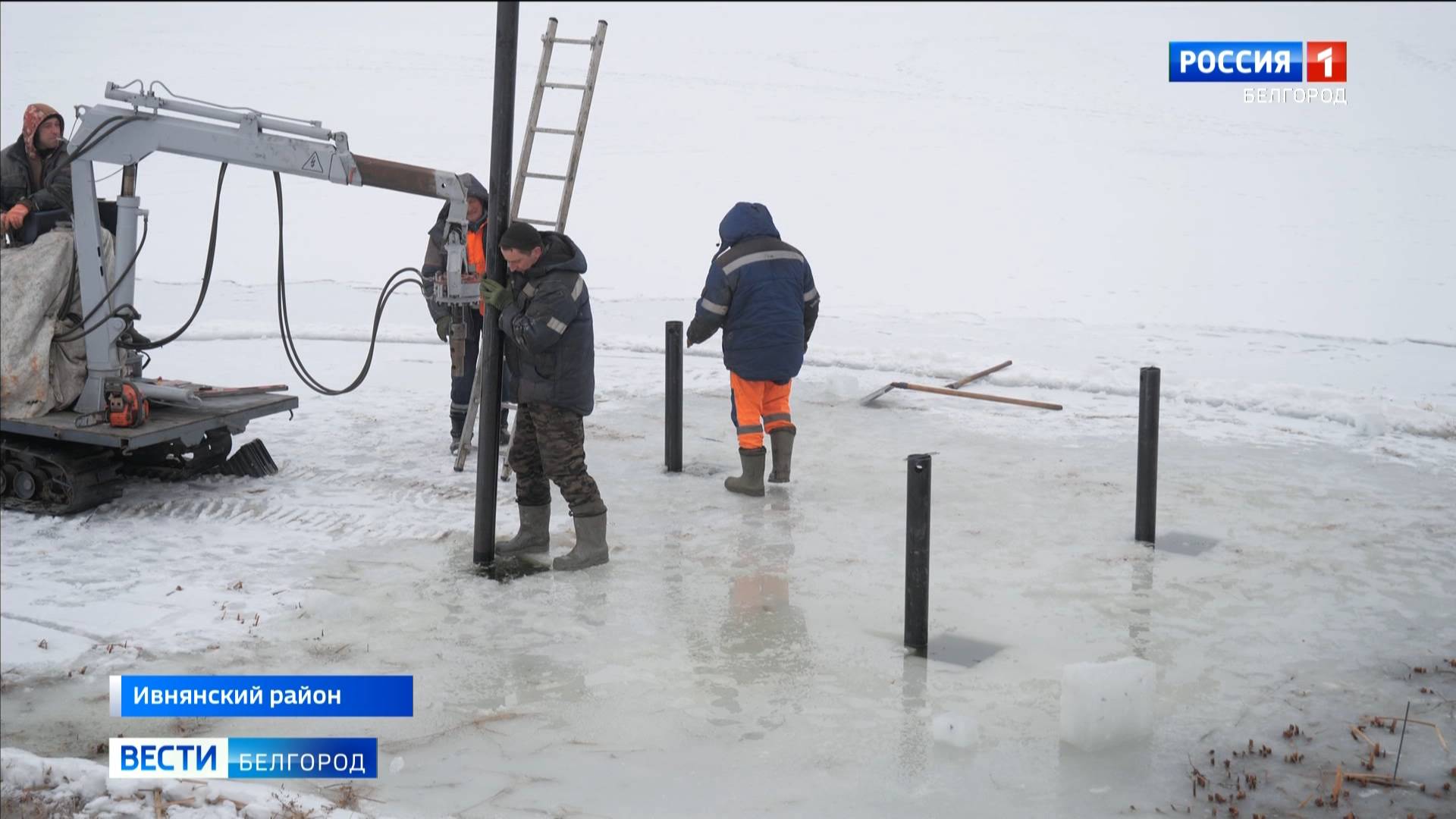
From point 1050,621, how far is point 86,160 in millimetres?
5430

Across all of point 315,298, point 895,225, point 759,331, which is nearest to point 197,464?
point 759,331

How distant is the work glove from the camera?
7227 mm

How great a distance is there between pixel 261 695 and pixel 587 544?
1.85 meters

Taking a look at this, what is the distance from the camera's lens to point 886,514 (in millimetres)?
7379

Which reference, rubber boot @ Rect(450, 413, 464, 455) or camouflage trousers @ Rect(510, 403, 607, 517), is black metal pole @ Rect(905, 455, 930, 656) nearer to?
camouflage trousers @ Rect(510, 403, 607, 517)

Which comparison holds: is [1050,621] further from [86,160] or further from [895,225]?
[895,225]

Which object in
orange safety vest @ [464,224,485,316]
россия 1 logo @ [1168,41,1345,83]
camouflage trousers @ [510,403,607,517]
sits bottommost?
camouflage trousers @ [510,403,607,517]

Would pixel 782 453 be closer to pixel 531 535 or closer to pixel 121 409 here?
pixel 531 535

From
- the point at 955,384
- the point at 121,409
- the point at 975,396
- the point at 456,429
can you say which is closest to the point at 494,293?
the point at 121,409

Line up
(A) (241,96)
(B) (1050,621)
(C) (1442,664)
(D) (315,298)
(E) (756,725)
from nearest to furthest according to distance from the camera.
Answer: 1. (E) (756,725)
2. (C) (1442,664)
3. (B) (1050,621)
4. (D) (315,298)
5. (A) (241,96)

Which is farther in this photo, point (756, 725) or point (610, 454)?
point (610, 454)

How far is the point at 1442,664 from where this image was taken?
5.19 meters

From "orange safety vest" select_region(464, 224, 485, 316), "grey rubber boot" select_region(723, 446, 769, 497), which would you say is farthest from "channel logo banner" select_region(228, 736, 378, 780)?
"orange safety vest" select_region(464, 224, 485, 316)

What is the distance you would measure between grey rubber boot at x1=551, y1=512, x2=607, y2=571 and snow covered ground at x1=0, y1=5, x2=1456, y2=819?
5.6 inches
